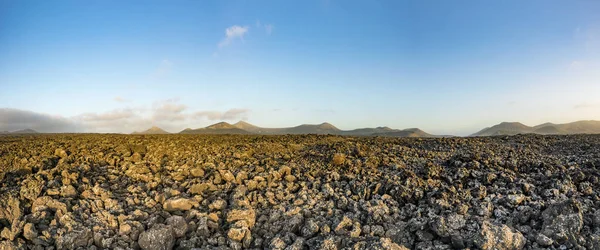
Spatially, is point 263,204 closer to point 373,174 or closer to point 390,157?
point 373,174

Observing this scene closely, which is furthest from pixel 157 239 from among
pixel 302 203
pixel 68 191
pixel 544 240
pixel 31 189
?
pixel 544 240

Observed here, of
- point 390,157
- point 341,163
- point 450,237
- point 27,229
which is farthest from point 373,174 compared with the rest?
point 27,229

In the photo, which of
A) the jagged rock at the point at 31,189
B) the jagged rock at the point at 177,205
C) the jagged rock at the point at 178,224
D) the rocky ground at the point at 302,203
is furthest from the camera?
the jagged rock at the point at 31,189

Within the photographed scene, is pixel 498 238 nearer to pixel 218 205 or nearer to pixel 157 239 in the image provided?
pixel 218 205

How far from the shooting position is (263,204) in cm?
812

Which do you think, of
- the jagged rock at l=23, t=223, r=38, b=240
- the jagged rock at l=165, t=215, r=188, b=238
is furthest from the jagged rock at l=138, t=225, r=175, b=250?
the jagged rock at l=23, t=223, r=38, b=240

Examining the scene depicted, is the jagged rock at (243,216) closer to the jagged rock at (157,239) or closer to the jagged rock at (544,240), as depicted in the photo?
the jagged rock at (157,239)

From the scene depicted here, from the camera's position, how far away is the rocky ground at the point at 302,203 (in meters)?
6.56

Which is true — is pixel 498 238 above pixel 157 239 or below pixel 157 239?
above

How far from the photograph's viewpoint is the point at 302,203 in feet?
26.3

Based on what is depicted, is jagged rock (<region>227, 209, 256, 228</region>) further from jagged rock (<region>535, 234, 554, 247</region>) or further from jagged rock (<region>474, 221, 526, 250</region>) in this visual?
jagged rock (<region>535, 234, 554, 247</region>)

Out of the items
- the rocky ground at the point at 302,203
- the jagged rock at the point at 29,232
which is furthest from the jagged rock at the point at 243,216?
the jagged rock at the point at 29,232

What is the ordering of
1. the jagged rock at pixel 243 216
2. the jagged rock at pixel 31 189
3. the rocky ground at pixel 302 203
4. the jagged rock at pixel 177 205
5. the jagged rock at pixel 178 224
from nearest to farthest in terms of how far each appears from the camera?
the rocky ground at pixel 302 203 < the jagged rock at pixel 178 224 < the jagged rock at pixel 243 216 < the jagged rock at pixel 177 205 < the jagged rock at pixel 31 189

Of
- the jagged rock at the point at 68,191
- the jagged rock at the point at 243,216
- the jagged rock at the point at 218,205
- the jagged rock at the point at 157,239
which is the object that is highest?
the jagged rock at the point at 68,191
